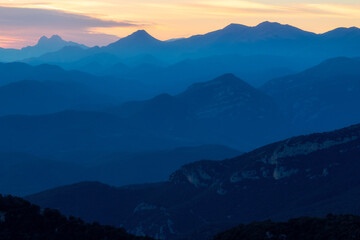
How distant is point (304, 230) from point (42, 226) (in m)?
29.7

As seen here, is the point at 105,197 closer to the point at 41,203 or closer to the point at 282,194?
the point at 41,203

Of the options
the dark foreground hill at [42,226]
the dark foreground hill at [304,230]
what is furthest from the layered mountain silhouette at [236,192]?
the dark foreground hill at [42,226]

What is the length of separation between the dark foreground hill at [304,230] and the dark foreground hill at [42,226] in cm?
1340

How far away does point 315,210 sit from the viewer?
13238cm

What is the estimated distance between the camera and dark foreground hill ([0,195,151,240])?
66625mm

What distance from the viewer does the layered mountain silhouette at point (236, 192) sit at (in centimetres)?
14962

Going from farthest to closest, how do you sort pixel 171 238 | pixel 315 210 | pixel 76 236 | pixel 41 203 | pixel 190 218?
pixel 41 203 → pixel 190 218 → pixel 171 238 → pixel 315 210 → pixel 76 236

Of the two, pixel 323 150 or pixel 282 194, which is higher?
pixel 323 150

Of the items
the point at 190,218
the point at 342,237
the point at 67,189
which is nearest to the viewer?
the point at 342,237

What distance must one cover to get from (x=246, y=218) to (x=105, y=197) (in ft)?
151

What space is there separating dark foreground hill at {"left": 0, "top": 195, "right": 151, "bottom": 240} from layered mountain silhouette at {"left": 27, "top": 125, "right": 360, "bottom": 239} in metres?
69.4

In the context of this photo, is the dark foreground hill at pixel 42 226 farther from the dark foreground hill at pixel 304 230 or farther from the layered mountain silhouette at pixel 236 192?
the layered mountain silhouette at pixel 236 192

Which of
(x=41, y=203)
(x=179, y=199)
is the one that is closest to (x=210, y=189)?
(x=179, y=199)

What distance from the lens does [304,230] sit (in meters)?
66.2
